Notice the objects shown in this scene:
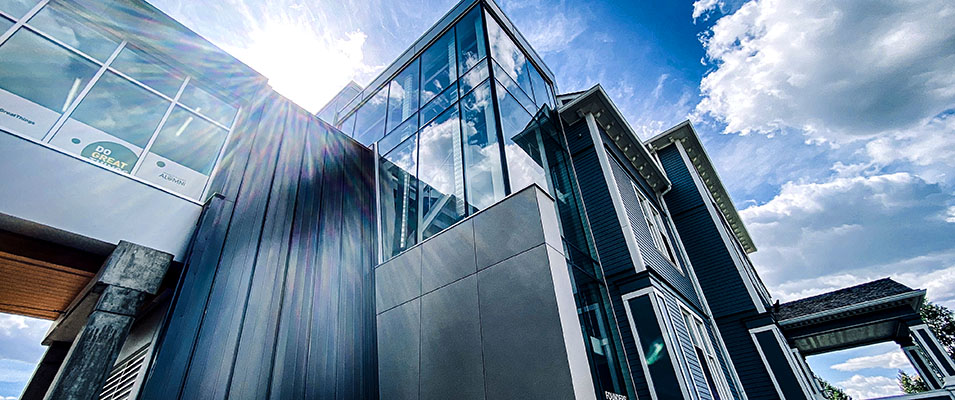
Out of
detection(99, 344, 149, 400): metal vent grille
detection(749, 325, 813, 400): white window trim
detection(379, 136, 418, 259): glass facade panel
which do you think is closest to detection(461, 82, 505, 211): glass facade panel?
detection(379, 136, 418, 259): glass facade panel

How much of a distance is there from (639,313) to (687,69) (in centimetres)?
1005

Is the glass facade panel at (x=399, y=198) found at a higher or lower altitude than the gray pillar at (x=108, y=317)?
higher

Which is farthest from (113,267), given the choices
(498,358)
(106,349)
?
(498,358)

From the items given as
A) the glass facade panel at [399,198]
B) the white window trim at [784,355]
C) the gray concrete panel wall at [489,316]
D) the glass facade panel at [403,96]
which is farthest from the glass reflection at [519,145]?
the white window trim at [784,355]

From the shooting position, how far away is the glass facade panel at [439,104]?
786 centimetres

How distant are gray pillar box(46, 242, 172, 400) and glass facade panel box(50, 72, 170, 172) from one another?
1553mm

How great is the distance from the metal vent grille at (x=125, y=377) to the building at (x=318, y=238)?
1.8 inches

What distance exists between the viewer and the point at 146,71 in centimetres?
613

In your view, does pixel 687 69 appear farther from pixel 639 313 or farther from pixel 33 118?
pixel 33 118

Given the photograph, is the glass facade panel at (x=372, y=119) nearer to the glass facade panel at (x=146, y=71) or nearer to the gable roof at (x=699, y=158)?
the glass facade panel at (x=146, y=71)

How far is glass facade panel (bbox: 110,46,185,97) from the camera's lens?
19.3ft

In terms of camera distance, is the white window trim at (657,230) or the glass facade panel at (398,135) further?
the white window trim at (657,230)

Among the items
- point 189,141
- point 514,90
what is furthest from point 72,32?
point 514,90

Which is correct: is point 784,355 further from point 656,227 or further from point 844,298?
point 844,298
